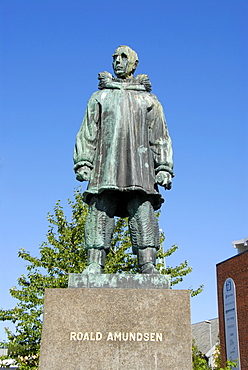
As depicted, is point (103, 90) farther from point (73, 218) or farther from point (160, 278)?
point (73, 218)

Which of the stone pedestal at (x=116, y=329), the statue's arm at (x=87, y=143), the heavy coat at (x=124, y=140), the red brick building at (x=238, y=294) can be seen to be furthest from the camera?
the red brick building at (x=238, y=294)

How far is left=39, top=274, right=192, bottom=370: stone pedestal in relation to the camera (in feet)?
17.2

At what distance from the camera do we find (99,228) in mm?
6285

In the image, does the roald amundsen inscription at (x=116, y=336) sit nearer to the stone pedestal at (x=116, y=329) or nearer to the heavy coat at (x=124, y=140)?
the stone pedestal at (x=116, y=329)

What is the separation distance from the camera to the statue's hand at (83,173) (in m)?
6.48

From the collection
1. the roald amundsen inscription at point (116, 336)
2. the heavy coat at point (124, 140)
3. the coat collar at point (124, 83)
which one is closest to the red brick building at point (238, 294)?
the heavy coat at point (124, 140)

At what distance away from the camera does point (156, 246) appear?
6340 mm

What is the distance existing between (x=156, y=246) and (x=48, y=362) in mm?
1992

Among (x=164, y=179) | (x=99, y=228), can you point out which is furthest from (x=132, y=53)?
(x=99, y=228)

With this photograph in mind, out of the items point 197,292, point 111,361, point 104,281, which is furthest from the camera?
point 197,292

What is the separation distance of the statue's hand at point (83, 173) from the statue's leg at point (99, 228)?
285 millimetres

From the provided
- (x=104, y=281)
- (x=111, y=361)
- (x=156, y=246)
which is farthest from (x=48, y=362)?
(x=156, y=246)

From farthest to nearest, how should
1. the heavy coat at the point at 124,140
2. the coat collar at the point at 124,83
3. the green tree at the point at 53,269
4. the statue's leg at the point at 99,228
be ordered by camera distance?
the green tree at the point at 53,269, the coat collar at the point at 124,83, the heavy coat at the point at 124,140, the statue's leg at the point at 99,228

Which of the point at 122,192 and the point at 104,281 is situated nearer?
the point at 104,281
